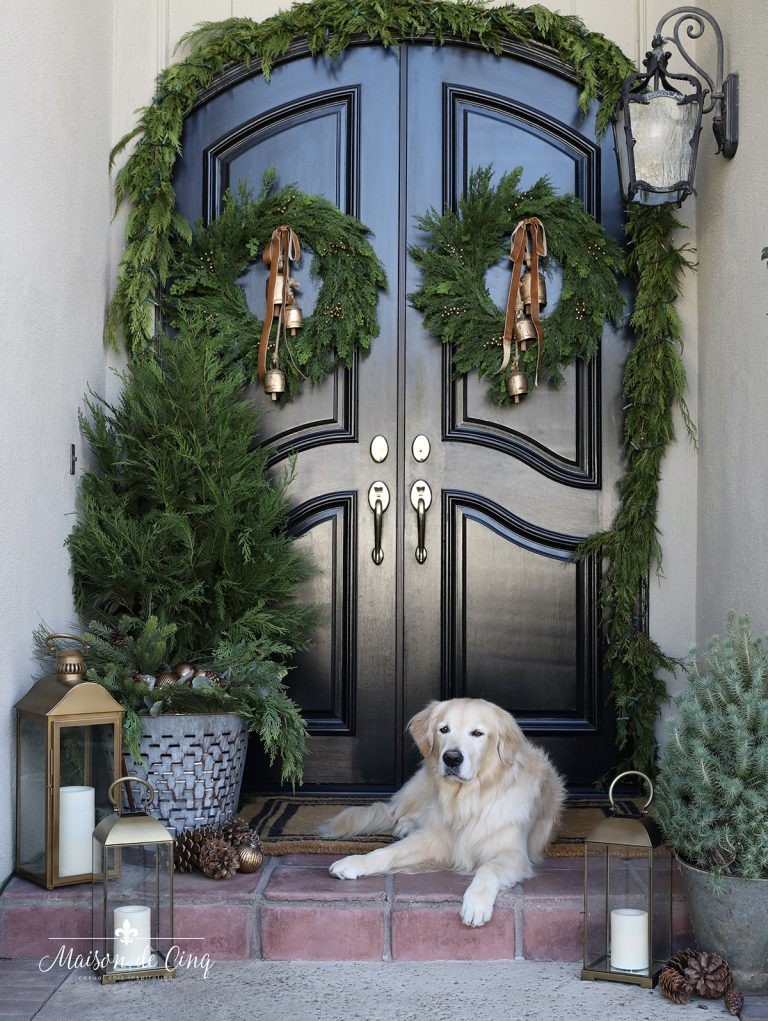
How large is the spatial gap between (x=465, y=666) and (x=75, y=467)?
1.59m

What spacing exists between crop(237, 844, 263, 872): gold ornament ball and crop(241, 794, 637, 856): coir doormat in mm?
215

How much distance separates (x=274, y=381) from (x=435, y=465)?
2.23ft

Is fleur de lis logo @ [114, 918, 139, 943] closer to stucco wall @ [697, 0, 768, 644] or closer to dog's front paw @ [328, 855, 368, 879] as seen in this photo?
dog's front paw @ [328, 855, 368, 879]

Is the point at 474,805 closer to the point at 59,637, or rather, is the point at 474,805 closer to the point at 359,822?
the point at 359,822

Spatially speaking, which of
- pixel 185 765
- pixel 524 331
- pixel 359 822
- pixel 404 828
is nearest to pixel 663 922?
pixel 404 828

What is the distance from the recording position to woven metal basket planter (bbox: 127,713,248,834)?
10.3ft

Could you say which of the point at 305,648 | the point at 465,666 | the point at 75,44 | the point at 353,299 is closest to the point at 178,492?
the point at 305,648

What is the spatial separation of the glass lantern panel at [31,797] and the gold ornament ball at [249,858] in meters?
0.53

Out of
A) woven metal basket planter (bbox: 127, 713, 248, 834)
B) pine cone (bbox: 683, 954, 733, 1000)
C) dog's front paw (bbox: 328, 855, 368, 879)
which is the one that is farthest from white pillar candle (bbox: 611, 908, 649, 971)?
woven metal basket planter (bbox: 127, 713, 248, 834)

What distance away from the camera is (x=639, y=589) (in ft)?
12.8

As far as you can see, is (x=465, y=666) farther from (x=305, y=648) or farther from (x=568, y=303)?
(x=568, y=303)

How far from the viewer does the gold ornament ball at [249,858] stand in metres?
2.97

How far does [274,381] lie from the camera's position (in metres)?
3.86

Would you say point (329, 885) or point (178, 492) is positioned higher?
point (178, 492)
